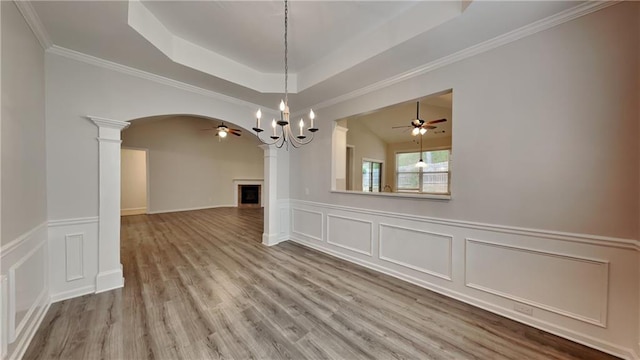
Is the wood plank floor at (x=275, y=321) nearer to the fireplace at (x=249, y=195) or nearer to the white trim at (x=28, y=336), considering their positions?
the white trim at (x=28, y=336)

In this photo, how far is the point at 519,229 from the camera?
2115 mm

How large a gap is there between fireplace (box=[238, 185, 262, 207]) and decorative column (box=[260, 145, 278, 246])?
5.95 metres

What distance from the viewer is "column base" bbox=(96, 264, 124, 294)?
2.59m

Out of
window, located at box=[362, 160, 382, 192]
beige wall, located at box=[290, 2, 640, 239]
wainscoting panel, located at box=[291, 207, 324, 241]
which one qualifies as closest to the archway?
wainscoting panel, located at box=[291, 207, 324, 241]

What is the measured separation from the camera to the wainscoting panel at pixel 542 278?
180cm

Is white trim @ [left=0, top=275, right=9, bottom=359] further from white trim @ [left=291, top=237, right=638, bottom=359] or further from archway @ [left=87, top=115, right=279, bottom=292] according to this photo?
white trim @ [left=291, top=237, right=638, bottom=359]

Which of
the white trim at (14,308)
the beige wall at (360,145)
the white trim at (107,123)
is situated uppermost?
the beige wall at (360,145)

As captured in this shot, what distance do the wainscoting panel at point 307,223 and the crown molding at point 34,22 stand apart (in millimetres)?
3875

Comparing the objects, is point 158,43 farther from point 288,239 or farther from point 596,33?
point 596,33

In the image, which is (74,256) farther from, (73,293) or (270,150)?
(270,150)

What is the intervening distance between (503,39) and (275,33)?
95.2 inches

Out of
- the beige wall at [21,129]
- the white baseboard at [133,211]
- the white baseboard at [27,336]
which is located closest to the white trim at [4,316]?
the white baseboard at [27,336]

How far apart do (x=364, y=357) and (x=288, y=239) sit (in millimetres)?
3222

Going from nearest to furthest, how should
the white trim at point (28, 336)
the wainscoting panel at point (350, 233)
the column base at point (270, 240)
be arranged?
the white trim at point (28, 336) < the wainscoting panel at point (350, 233) < the column base at point (270, 240)
